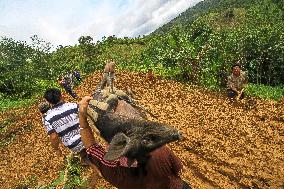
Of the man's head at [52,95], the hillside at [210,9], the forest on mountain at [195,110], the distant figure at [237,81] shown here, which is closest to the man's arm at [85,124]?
the man's head at [52,95]

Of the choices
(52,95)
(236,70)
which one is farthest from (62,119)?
(236,70)

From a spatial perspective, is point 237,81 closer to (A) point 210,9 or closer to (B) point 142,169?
(B) point 142,169

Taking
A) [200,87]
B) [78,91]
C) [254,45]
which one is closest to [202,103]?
[200,87]

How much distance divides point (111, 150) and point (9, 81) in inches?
930

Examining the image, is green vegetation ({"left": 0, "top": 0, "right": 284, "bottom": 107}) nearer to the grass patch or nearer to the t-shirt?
the grass patch

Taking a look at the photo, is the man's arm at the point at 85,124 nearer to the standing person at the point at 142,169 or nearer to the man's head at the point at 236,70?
the standing person at the point at 142,169

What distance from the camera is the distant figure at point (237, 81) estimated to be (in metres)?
12.1

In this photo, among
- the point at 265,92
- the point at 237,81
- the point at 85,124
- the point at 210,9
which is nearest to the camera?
the point at 85,124

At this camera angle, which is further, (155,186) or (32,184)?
(32,184)

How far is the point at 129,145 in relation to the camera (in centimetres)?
240

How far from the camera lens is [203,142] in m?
9.05

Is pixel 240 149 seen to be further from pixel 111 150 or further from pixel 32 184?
pixel 111 150

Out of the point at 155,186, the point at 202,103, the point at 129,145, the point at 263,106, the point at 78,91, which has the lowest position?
the point at 263,106

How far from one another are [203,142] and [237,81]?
3.66 m
